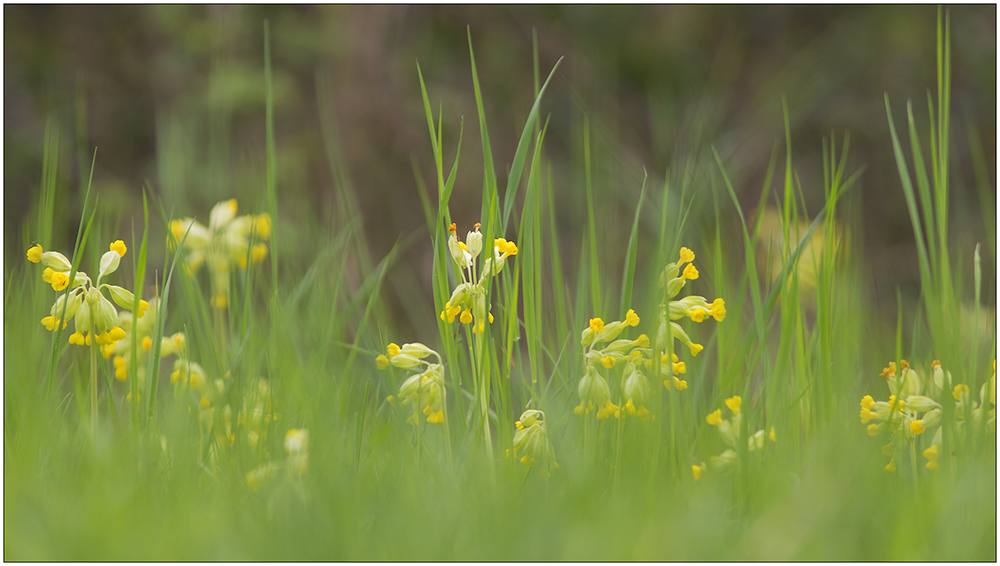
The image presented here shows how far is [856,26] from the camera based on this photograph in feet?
16.7

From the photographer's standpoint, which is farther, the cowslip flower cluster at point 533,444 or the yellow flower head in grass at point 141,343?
the yellow flower head in grass at point 141,343

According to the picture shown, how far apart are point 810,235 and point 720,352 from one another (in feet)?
0.65

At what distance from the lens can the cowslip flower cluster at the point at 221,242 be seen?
132 centimetres

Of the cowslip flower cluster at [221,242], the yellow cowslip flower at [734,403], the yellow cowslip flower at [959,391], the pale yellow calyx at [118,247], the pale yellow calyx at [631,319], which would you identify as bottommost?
the yellow cowslip flower at [734,403]

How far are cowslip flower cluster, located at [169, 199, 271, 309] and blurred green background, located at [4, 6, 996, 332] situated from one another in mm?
2732

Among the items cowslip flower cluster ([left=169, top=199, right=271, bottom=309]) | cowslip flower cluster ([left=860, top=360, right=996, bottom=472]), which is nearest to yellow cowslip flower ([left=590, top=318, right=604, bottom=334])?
cowslip flower cluster ([left=860, top=360, right=996, bottom=472])

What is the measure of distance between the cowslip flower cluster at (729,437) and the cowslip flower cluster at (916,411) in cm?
13

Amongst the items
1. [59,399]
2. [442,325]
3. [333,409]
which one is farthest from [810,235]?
[59,399]

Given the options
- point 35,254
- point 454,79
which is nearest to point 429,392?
point 35,254

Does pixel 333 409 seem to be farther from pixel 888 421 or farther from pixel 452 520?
pixel 888 421

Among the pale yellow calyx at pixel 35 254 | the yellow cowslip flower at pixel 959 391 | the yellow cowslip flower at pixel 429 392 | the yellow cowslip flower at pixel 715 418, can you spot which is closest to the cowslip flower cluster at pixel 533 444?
A: the yellow cowslip flower at pixel 429 392

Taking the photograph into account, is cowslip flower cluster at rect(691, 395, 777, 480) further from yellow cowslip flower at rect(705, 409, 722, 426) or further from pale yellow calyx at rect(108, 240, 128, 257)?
pale yellow calyx at rect(108, 240, 128, 257)

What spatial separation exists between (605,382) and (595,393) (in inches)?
0.7

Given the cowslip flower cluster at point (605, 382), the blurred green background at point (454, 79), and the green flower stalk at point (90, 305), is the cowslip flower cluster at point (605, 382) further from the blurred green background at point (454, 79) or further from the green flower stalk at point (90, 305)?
the blurred green background at point (454, 79)
